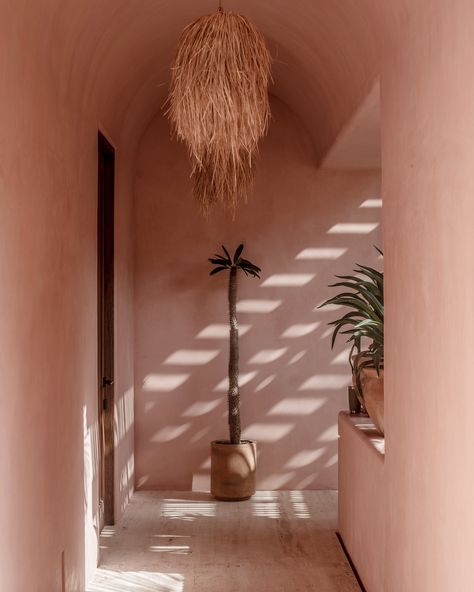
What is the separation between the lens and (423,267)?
9.19 ft

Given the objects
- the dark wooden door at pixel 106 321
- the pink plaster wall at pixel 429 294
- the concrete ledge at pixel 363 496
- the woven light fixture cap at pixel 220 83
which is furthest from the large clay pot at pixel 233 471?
the woven light fixture cap at pixel 220 83

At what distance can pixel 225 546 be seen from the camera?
5023 millimetres

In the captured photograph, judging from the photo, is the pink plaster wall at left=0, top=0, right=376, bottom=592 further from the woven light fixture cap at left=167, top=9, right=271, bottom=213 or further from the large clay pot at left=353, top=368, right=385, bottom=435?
the large clay pot at left=353, top=368, right=385, bottom=435

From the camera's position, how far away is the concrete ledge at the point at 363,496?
12.2ft

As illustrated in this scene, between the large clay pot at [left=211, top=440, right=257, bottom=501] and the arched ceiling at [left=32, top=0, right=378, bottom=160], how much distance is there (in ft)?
7.58

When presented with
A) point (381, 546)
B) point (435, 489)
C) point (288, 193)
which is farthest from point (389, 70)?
point (288, 193)

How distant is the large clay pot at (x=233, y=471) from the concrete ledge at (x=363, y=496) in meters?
1.08

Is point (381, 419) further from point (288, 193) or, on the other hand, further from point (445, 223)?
point (288, 193)

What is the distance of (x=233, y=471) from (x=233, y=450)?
157 millimetres

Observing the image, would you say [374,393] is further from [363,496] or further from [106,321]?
[106,321]

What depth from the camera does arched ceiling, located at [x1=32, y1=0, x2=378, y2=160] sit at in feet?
11.9

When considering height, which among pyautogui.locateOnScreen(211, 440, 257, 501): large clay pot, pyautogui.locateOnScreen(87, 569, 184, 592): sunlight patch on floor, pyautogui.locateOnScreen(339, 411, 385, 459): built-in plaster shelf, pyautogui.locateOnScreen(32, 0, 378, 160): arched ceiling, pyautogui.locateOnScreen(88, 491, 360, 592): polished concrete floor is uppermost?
pyautogui.locateOnScreen(32, 0, 378, 160): arched ceiling

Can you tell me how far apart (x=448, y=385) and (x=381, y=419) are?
5.26ft

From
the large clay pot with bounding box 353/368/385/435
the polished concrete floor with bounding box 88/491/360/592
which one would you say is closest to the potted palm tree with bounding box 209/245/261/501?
the polished concrete floor with bounding box 88/491/360/592
